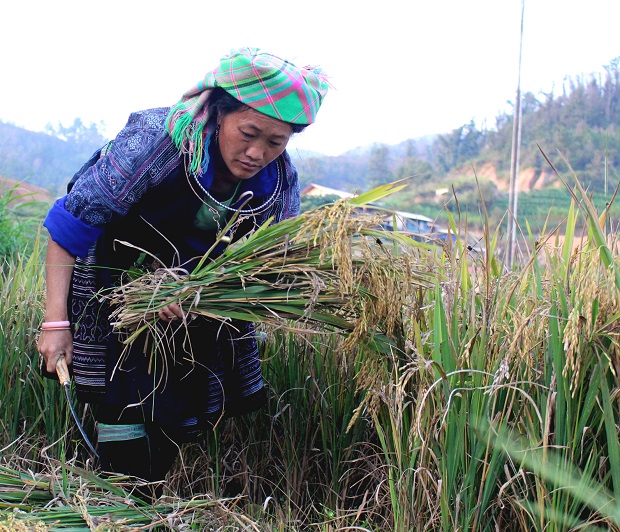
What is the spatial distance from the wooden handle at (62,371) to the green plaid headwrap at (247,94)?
705 mm

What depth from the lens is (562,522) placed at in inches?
62.2

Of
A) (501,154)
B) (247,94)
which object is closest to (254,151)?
(247,94)

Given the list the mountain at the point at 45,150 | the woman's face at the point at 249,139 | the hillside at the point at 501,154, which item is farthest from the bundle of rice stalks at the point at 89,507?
the hillside at the point at 501,154

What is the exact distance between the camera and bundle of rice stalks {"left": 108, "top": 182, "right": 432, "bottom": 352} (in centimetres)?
178

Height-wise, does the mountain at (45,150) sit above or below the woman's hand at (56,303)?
above

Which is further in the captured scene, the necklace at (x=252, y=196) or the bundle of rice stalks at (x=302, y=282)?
the necklace at (x=252, y=196)

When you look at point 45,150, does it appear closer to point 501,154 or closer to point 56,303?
point 56,303

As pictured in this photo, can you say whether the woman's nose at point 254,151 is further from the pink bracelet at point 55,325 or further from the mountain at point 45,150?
the mountain at point 45,150

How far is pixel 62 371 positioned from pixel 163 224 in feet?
1.72

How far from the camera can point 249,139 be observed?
2.07 meters

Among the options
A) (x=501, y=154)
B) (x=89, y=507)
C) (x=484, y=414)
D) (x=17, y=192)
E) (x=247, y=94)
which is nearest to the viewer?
(x=484, y=414)

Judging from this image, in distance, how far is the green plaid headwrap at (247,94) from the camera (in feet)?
6.64

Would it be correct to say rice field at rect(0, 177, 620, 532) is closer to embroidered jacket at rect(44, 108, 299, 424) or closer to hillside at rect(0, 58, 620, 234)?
embroidered jacket at rect(44, 108, 299, 424)

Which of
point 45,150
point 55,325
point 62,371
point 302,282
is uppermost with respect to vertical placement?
point 45,150
